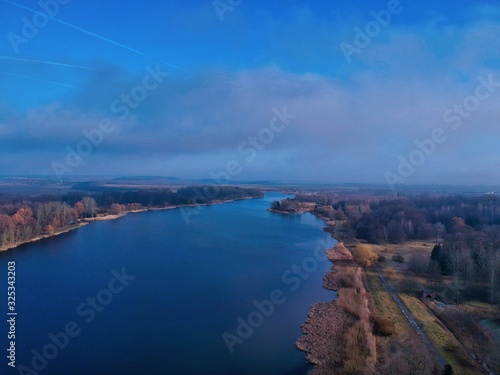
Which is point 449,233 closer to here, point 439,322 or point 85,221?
point 439,322

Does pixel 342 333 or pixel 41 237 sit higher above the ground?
pixel 41 237

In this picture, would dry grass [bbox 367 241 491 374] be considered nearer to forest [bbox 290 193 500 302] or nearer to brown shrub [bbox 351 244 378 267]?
brown shrub [bbox 351 244 378 267]

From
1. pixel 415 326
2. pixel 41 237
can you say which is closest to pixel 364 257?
pixel 415 326

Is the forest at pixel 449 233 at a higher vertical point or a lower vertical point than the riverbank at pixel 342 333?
higher

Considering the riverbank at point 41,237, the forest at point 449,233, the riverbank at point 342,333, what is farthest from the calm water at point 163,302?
the forest at point 449,233

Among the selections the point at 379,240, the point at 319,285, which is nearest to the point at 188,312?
the point at 319,285

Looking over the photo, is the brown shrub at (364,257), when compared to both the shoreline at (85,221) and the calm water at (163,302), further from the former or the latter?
the shoreline at (85,221)

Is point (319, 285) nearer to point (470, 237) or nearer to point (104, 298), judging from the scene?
point (104, 298)
